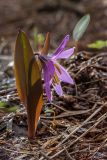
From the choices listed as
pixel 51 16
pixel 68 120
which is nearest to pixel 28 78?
pixel 68 120

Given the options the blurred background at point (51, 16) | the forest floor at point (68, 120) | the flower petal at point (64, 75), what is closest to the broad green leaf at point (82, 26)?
the forest floor at point (68, 120)

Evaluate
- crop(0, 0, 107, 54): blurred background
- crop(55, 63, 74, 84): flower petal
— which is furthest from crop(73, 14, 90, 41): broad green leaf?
crop(0, 0, 107, 54): blurred background

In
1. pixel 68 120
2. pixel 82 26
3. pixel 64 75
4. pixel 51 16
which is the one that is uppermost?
pixel 51 16

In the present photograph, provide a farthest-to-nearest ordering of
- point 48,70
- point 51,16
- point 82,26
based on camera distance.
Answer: point 51,16 < point 82,26 < point 48,70

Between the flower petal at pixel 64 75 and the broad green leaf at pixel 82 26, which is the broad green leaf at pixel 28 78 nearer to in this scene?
the flower petal at pixel 64 75

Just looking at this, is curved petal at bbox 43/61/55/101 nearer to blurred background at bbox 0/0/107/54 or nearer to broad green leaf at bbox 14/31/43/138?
broad green leaf at bbox 14/31/43/138

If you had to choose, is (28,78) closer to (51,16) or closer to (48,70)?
(48,70)
